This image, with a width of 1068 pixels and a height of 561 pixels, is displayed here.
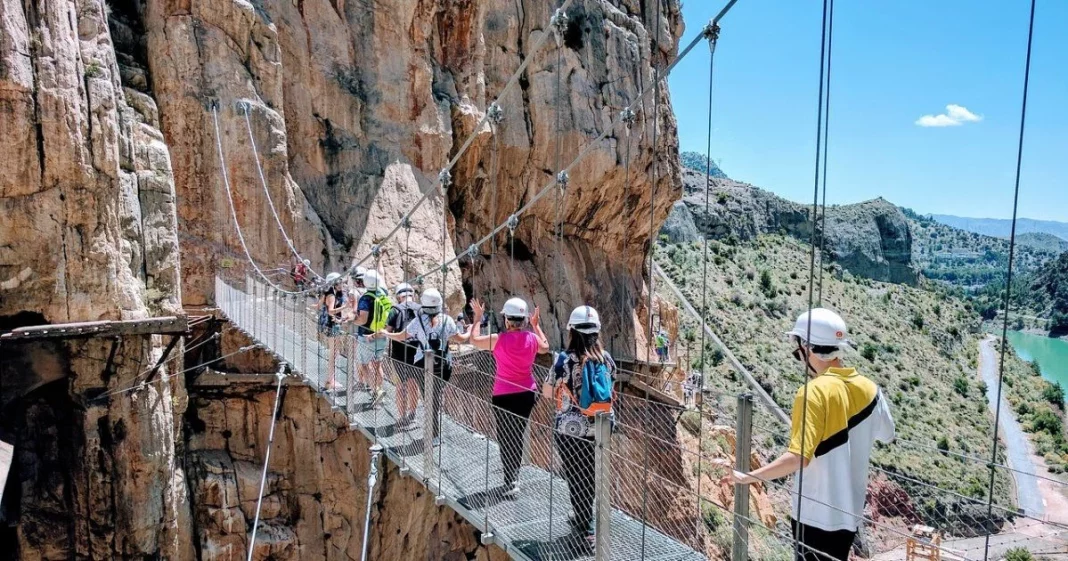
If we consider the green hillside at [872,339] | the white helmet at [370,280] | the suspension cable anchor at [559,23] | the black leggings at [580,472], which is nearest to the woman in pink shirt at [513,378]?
the black leggings at [580,472]

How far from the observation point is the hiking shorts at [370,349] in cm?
460

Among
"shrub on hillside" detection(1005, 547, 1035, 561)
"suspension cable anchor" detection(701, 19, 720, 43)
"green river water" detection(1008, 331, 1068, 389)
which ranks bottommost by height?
"green river water" detection(1008, 331, 1068, 389)

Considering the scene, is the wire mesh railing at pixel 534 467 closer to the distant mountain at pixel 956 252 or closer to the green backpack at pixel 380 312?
the green backpack at pixel 380 312

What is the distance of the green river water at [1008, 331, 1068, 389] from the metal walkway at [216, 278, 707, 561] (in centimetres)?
5628

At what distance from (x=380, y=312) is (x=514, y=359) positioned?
1.76m

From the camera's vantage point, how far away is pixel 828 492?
1863 millimetres

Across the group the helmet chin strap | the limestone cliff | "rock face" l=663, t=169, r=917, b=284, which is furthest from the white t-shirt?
"rock face" l=663, t=169, r=917, b=284

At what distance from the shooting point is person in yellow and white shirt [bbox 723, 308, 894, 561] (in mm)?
1822

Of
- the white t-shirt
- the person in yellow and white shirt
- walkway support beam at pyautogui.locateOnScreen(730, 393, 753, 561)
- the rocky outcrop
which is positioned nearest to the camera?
the person in yellow and white shirt

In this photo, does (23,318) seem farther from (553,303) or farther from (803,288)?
(803,288)

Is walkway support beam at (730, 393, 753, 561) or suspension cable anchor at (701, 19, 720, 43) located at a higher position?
suspension cable anchor at (701, 19, 720, 43)

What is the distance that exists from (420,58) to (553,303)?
15.6 ft

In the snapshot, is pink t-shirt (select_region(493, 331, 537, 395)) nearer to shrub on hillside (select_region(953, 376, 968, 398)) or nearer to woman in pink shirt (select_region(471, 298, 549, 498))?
woman in pink shirt (select_region(471, 298, 549, 498))

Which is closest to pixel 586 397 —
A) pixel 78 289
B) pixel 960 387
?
pixel 78 289
